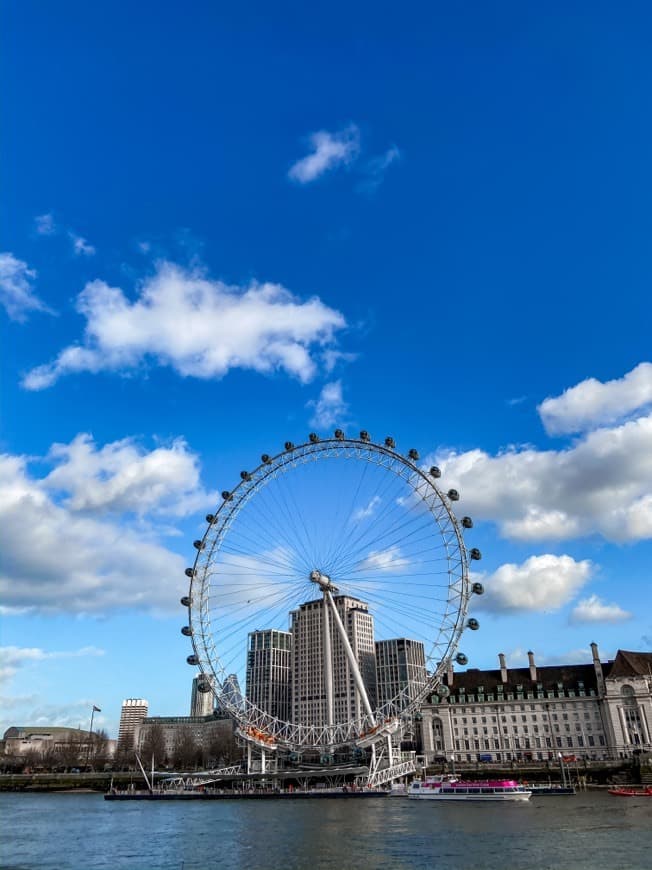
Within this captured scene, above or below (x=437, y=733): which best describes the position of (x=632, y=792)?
below

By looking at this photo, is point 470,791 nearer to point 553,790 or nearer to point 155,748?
point 553,790

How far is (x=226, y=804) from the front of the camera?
88812 millimetres

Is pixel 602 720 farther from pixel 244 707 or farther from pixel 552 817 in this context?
pixel 552 817

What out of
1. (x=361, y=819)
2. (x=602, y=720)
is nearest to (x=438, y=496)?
(x=361, y=819)

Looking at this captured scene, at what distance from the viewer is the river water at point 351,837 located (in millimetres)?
39656

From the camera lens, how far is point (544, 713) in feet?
416

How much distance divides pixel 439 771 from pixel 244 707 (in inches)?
1475

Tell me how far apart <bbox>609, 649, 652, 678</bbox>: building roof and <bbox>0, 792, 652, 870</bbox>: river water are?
148 ft

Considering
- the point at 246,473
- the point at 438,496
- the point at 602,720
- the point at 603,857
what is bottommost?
the point at 603,857

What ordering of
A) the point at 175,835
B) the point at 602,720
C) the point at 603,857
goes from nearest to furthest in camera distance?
the point at 603,857 < the point at 175,835 < the point at 602,720

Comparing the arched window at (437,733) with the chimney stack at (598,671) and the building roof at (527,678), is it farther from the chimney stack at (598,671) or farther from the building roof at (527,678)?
the chimney stack at (598,671)

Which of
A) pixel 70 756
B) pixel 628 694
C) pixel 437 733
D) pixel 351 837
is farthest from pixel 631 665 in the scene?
pixel 70 756

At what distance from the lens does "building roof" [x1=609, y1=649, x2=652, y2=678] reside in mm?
120438

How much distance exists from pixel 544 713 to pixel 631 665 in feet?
57.7
